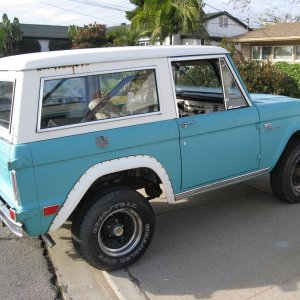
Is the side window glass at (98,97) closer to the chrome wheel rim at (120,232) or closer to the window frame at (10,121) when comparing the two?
the window frame at (10,121)

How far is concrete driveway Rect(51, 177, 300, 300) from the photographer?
3297 mm

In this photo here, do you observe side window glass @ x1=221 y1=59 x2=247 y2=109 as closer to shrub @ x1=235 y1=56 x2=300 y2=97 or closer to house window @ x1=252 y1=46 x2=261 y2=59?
shrub @ x1=235 y1=56 x2=300 y2=97

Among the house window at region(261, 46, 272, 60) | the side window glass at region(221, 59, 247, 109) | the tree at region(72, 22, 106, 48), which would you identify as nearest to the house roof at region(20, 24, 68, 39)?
the tree at region(72, 22, 106, 48)

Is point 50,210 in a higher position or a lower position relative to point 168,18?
lower

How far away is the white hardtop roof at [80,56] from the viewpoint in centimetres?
309

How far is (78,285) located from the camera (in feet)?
11.3

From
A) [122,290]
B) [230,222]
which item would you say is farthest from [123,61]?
[230,222]

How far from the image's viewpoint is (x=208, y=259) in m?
3.76

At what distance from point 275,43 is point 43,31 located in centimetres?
4363

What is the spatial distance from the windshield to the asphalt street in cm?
135

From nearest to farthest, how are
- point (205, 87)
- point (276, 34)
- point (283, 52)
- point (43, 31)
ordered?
point (205, 87) → point (276, 34) → point (283, 52) → point (43, 31)

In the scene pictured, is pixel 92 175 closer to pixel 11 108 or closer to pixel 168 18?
pixel 11 108

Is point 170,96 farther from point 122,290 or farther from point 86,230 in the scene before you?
point 122,290

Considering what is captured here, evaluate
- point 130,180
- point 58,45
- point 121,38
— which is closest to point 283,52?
point 121,38
